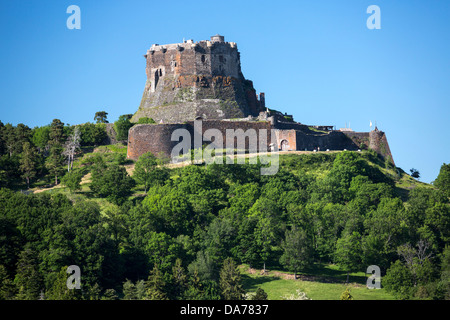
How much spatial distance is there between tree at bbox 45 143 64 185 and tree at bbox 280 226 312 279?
31.5 metres

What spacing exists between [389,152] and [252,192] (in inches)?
1079

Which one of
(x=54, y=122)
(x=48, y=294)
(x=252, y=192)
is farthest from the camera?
(x=54, y=122)

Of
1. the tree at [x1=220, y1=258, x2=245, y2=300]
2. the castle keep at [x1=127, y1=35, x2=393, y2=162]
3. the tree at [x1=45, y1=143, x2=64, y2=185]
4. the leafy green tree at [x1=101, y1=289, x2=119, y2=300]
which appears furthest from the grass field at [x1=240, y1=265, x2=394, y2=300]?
the tree at [x1=45, y1=143, x2=64, y2=185]

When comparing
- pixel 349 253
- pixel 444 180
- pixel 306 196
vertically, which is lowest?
pixel 349 253

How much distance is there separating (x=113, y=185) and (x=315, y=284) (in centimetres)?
2554

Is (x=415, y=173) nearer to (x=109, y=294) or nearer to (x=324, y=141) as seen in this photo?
(x=324, y=141)

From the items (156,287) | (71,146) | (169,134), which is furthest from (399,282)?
(71,146)

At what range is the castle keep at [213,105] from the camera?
94312 millimetres

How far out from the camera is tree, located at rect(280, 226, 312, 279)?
6812 cm

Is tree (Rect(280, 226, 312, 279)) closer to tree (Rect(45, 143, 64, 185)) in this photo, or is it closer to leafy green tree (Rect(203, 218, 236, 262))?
leafy green tree (Rect(203, 218, 236, 262))

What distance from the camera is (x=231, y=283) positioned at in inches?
2418
